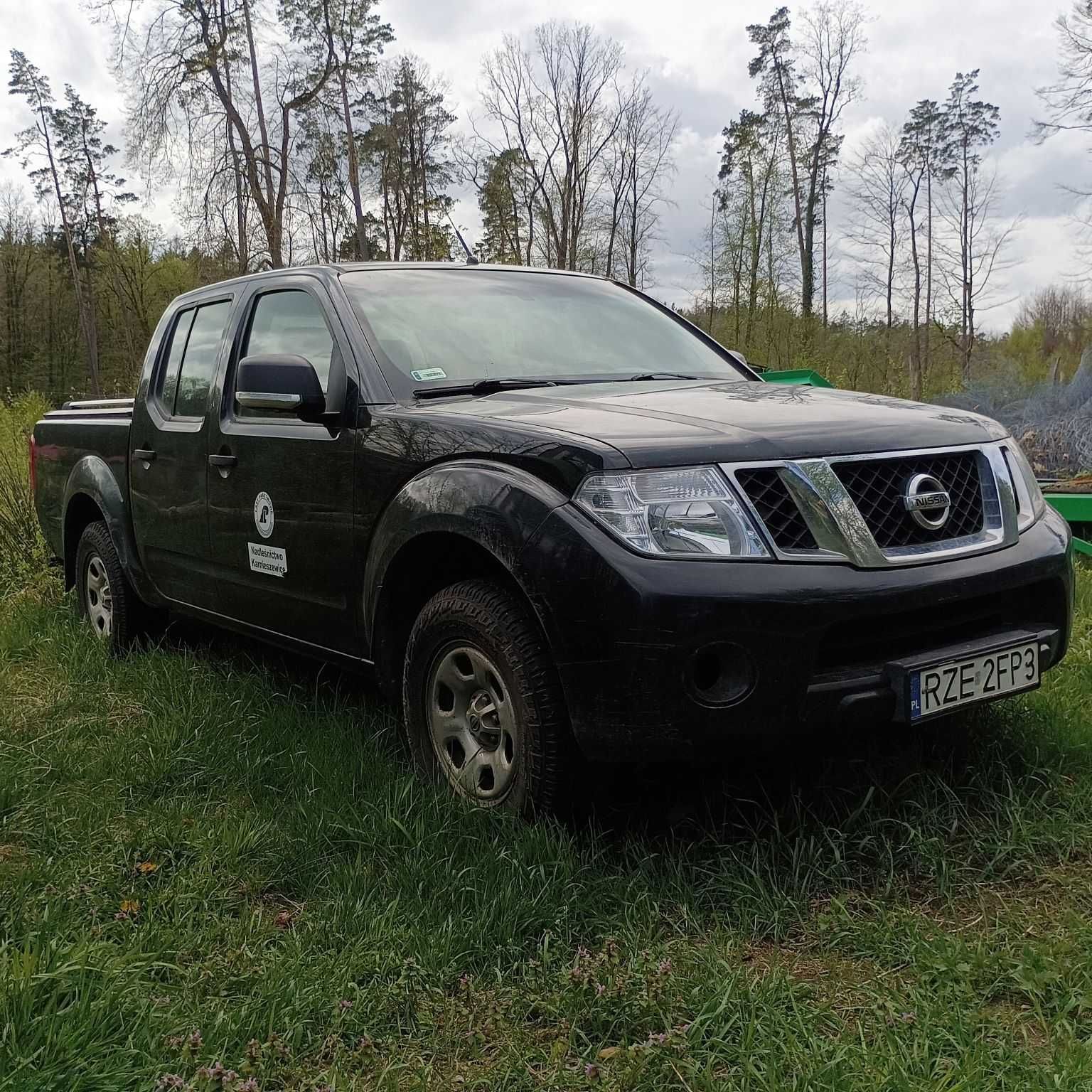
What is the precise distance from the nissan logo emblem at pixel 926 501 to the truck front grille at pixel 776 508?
0.33 metres

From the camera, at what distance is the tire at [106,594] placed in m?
5.09

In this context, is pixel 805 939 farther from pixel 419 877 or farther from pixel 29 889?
pixel 29 889

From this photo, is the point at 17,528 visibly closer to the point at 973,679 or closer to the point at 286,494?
the point at 286,494

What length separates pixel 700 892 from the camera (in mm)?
2660

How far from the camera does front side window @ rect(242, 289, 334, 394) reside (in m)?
3.72

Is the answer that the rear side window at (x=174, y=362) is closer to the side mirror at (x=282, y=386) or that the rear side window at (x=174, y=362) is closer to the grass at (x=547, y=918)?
the side mirror at (x=282, y=386)

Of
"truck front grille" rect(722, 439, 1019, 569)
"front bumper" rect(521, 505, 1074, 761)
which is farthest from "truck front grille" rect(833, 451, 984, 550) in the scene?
"front bumper" rect(521, 505, 1074, 761)

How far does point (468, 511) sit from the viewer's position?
2814mm

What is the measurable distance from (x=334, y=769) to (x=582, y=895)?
1.10 metres

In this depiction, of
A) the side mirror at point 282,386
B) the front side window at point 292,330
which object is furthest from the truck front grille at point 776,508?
the front side window at point 292,330

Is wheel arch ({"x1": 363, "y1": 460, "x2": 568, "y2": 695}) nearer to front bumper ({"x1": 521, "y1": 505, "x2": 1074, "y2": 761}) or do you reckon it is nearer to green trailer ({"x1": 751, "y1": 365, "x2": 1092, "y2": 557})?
front bumper ({"x1": 521, "y1": 505, "x2": 1074, "y2": 761})

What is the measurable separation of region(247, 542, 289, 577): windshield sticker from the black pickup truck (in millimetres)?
13

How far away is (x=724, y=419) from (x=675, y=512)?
0.43m

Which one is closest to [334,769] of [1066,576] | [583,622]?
[583,622]
